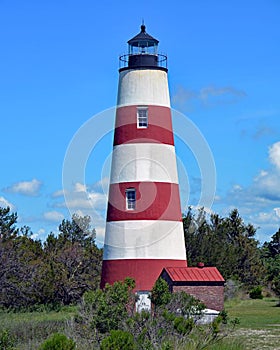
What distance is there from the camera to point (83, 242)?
5394cm

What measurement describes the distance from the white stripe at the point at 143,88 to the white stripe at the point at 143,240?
4033 millimetres

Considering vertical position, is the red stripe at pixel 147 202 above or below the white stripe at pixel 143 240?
above

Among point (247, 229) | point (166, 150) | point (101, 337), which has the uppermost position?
point (247, 229)

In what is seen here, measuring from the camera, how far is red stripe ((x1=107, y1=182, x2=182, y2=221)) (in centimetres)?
2683

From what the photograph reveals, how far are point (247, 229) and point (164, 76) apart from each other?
31.0m

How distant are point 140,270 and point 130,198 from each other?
237 centimetres

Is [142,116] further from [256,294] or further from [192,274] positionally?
A: [256,294]

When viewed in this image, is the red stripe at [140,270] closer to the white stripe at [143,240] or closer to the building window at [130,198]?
the white stripe at [143,240]

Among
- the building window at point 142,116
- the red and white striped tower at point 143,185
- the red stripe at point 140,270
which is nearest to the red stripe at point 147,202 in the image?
the red and white striped tower at point 143,185

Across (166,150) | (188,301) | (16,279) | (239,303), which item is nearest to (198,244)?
(239,303)

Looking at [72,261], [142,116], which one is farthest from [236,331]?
[72,261]

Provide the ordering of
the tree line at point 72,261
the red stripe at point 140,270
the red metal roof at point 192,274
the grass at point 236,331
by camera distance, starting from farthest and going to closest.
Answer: the tree line at point 72,261
the red metal roof at point 192,274
the red stripe at point 140,270
the grass at point 236,331

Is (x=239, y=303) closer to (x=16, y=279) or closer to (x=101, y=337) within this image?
(x=16, y=279)

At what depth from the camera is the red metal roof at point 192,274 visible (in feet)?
87.4
